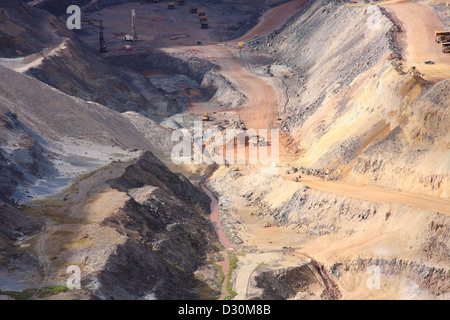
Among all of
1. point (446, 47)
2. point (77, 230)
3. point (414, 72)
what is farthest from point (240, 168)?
point (77, 230)

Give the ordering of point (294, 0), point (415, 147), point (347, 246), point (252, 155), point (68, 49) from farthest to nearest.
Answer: point (294, 0), point (68, 49), point (252, 155), point (415, 147), point (347, 246)

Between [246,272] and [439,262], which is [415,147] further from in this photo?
[246,272]

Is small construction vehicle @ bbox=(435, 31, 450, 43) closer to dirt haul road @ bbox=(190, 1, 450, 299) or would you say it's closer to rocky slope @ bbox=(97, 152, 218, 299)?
dirt haul road @ bbox=(190, 1, 450, 299)

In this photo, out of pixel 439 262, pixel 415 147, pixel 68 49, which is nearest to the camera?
pixel 439 262

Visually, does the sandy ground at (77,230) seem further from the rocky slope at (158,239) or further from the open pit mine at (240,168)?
the rocky slope at (158,239)

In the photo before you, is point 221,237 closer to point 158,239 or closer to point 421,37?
point 158,239

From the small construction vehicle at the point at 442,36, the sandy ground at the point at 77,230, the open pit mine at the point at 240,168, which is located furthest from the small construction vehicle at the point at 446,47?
the sandy ground at the point at 77,230

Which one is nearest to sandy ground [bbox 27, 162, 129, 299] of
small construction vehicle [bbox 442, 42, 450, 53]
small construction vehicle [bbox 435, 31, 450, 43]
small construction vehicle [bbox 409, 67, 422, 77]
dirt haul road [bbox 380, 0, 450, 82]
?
small construction vehicle [bbox 409, 67, 422, 77]

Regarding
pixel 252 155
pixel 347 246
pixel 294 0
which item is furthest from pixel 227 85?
pixel 347 246

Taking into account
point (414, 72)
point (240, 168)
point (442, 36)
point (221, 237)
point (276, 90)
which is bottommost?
point (221, 237)
